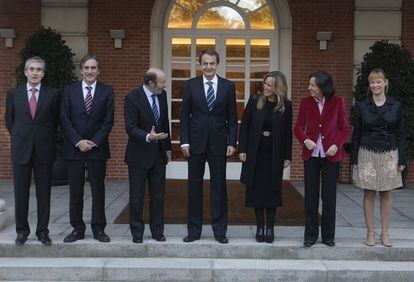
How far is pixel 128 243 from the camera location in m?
6.06

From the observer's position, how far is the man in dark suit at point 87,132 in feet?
19.6

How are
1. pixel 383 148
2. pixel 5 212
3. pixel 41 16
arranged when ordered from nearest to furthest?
1. pixel 383 148
2. pixel 5 212
3. pixel 41 16

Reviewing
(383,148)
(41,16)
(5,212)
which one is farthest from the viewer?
(41,16)

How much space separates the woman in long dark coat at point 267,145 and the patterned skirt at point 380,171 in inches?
30.8

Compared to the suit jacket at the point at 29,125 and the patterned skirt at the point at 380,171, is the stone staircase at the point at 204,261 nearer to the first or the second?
the patterned skirt at the point at 380,171

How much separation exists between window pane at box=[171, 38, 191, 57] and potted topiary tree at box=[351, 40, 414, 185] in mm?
3347

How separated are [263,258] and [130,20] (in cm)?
673

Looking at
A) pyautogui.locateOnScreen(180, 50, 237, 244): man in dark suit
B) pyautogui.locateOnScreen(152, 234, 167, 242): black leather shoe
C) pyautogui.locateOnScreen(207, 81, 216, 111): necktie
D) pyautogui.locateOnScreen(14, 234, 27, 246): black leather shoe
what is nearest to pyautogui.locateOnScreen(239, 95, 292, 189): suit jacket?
pyautogui.locateOnScreen(180, 50, 237, 244): man in dark suit

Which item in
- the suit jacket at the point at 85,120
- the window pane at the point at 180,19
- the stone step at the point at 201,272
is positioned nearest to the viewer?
the stone step at the point at 201,272

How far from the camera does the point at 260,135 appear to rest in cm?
606

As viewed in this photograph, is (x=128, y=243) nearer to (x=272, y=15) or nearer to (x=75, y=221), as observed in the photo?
(x=75, y=221)

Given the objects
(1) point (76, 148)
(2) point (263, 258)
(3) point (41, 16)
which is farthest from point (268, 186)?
(3) point (41, 16)

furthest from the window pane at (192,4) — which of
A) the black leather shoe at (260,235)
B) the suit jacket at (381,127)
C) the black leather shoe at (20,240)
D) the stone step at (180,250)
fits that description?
the black leather shoe at (20,240)

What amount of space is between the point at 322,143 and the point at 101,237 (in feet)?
7.98
